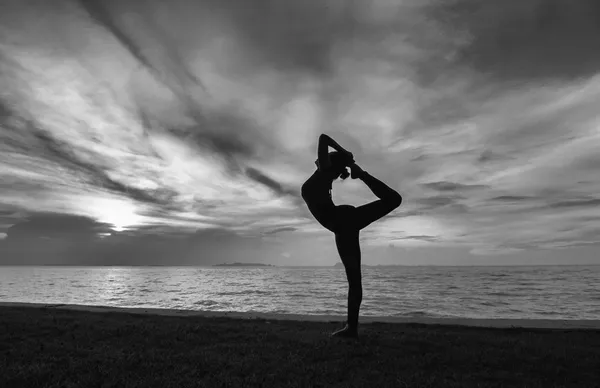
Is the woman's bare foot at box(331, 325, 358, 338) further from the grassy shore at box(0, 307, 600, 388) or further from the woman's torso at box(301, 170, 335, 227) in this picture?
the woman's torso at box(301, 170, 335, 227)

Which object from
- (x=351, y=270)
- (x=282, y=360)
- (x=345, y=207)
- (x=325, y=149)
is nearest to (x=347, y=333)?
(x=351, y=270)

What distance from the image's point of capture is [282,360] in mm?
5363

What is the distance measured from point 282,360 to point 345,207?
315 centimetres

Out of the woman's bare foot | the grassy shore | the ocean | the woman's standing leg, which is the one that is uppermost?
the woman's standing leg

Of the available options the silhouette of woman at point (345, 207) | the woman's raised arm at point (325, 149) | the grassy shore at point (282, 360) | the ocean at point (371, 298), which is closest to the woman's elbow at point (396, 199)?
the silhouette of woman at point (345, 207)

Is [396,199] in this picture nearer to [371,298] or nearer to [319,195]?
[319,195]

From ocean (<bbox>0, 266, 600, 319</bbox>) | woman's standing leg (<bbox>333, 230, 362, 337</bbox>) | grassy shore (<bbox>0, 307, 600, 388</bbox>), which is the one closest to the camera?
grassy shore (<bbox>0, 307, 600, 388</bbox>)

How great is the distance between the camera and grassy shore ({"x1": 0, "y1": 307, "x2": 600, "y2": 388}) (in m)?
4.48

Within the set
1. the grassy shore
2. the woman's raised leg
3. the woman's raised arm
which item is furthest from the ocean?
the woman's raised arm

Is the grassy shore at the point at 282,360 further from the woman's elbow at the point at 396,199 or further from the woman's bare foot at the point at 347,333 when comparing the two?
the woman's elbow at the point at 396,199

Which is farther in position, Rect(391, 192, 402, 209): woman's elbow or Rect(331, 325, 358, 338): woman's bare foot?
Rect(331, 325, 358, 338): woman's bare foot

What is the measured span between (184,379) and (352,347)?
3022 mm

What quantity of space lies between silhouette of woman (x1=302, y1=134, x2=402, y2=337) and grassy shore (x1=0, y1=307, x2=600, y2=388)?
1271 mm

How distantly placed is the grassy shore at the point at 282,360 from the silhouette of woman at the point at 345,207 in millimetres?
1271
